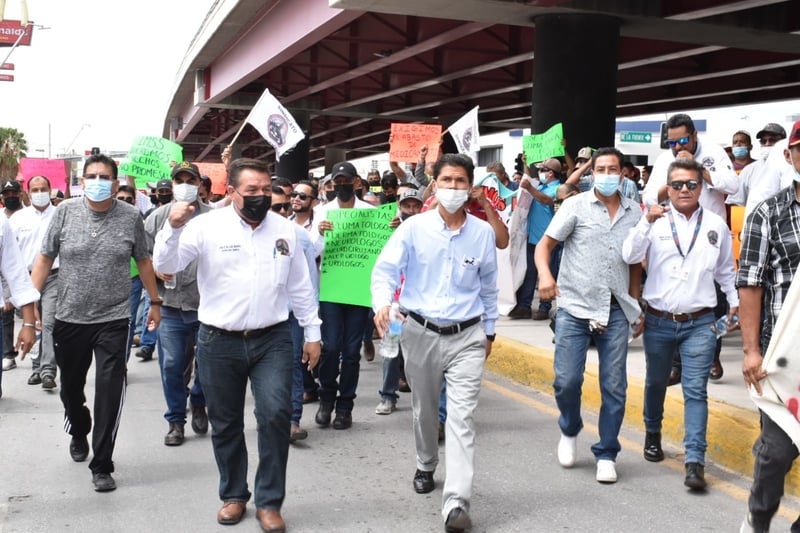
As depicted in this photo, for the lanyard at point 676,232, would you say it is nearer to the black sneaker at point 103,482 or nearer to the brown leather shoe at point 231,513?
the brown leather shoe at point 231,513

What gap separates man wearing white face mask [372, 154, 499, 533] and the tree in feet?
187

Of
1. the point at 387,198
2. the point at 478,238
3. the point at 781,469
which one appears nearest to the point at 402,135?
the point at 387,198

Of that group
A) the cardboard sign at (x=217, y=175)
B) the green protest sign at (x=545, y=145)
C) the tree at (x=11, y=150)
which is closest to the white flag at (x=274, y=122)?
the cardboard sign at (x=217, y=175)

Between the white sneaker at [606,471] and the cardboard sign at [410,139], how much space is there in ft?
21.4

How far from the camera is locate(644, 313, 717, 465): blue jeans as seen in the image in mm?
5891

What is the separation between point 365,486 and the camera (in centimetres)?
595

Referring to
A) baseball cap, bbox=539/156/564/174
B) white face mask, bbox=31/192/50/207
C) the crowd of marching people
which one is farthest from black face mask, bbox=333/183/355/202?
baseball cap, bbox=539/156/564/174

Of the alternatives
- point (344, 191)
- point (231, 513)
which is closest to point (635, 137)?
point (344, 191)

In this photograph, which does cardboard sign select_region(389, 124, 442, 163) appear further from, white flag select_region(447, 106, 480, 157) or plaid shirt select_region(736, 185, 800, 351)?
plaid shirt select_region(736, 185, 800, 351)

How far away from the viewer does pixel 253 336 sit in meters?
5.22

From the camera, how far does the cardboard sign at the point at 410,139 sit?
12000mm

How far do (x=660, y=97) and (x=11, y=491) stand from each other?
25528 mm

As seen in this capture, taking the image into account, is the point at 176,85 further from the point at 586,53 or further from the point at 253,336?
the point at 253,336

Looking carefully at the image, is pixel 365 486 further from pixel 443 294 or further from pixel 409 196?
pixel 409 196
